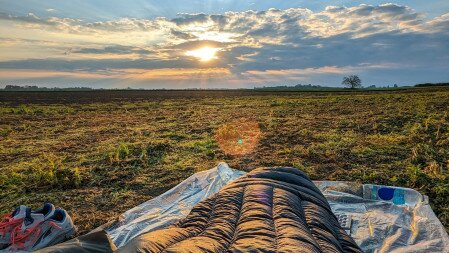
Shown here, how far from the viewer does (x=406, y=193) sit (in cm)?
498

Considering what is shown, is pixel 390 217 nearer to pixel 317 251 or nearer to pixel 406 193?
pixel 406 193

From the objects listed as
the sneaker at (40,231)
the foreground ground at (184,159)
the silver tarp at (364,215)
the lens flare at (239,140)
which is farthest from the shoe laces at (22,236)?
the lens flare at (239,140)

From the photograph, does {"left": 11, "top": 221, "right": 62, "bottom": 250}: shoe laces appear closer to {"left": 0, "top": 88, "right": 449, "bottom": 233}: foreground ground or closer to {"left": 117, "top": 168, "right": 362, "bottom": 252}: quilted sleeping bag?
{"left": 0, "top": 88, "right": 449, "bottom": 233}: foreground ground

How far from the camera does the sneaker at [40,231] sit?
3.92m

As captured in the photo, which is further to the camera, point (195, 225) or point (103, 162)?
point (103, 162)

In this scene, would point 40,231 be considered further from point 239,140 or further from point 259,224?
point 239,140

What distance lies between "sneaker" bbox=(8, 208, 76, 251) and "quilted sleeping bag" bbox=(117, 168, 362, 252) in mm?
2267

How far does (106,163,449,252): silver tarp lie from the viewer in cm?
382

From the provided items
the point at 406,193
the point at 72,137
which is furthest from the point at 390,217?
the point at 72,137

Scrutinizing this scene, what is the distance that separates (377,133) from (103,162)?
808 cm

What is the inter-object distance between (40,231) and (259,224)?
9.93 ft

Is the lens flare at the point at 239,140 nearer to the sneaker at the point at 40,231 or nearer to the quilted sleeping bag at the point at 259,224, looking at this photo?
the sneaker at the point at 40,231

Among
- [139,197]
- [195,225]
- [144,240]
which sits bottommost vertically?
[139,197]

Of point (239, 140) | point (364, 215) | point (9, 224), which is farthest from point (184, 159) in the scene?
point (364, 215)
